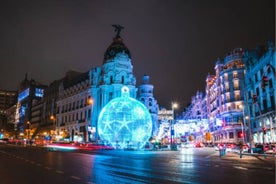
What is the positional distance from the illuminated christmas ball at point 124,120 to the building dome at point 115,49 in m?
35.3

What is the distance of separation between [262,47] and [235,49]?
25.3 ft

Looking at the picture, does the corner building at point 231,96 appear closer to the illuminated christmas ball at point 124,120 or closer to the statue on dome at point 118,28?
the statue on dome at point 118,28

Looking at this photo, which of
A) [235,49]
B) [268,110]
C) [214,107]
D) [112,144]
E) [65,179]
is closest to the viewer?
[65,179]

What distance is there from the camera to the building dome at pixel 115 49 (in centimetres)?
7344

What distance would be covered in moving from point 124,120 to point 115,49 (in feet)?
126

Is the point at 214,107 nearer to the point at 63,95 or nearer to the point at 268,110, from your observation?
the point at 268,110

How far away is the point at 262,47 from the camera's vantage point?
6844 cm

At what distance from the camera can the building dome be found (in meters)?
73.4

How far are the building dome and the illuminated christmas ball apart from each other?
35.3 m

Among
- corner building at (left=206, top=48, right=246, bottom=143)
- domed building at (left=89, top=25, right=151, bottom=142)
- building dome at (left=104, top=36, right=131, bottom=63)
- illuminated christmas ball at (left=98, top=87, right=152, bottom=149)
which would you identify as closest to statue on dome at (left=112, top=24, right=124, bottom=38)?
building dome at (left=104, top=36, right=131, bottom=63)

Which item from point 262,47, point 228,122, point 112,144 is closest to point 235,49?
point 262,47

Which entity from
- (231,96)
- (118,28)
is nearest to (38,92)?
(118,28)

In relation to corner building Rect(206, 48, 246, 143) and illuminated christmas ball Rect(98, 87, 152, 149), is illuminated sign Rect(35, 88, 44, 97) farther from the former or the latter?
illuminated christmas ball Rect(98, 87, 152, 149)

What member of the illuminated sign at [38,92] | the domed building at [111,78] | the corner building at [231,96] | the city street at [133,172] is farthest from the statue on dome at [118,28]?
the illuminated sign at [38,92]
